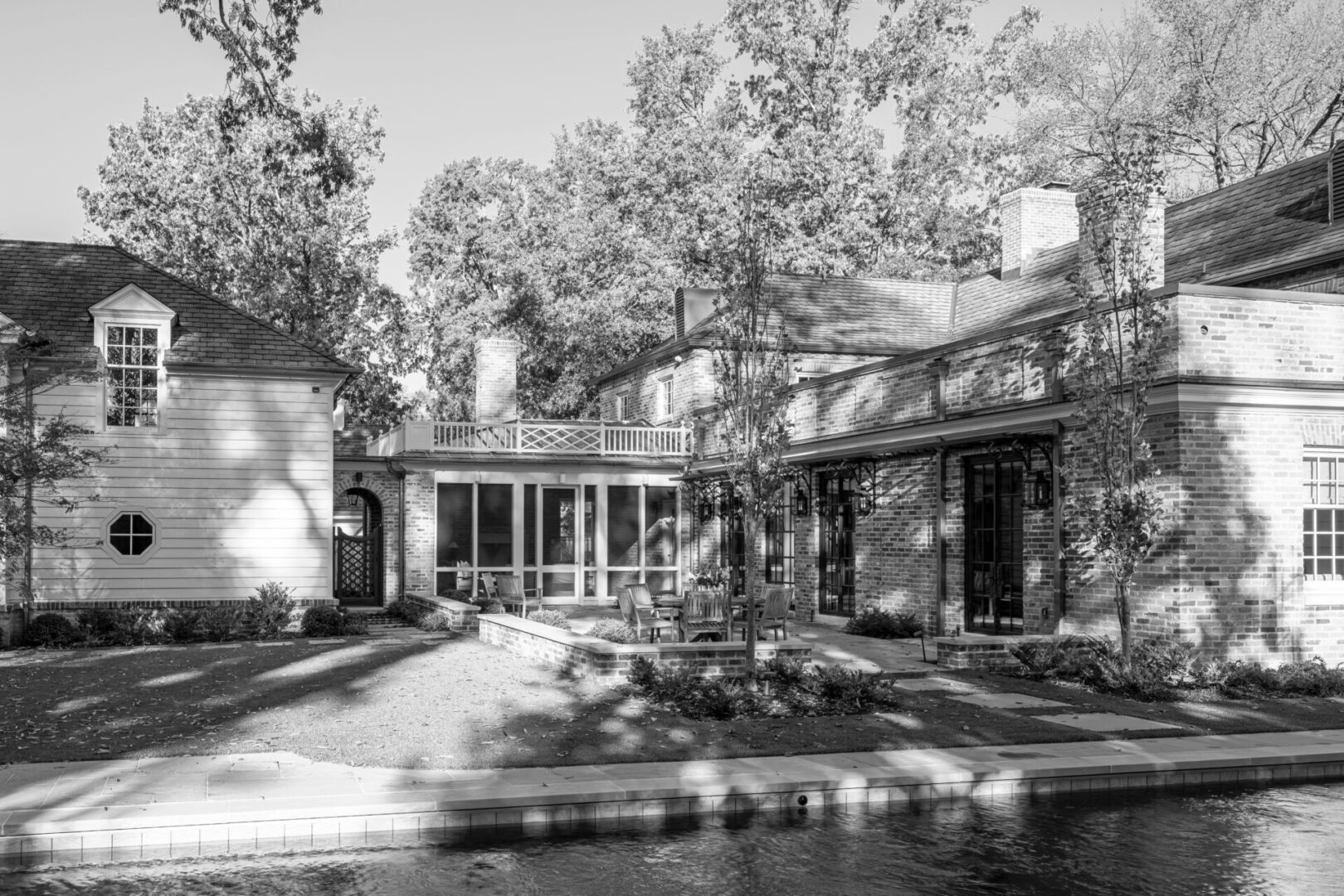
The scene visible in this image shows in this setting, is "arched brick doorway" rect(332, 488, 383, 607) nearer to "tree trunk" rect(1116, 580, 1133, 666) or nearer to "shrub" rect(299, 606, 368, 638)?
"shrub" rect(299, 606, 368, 638)

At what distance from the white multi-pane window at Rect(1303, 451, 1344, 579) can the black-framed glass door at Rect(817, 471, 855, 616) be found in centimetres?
756

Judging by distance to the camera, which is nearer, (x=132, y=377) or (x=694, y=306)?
(x=132, y=377)

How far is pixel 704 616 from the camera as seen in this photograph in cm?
1625

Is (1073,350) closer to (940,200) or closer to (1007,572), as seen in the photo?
(1007,572)

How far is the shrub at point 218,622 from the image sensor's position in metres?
19.8

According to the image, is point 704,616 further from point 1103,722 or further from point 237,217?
point 237,217

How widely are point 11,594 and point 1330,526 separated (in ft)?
60.8

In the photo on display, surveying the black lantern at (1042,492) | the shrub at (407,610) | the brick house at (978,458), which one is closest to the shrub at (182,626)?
the shrub at (407,610)

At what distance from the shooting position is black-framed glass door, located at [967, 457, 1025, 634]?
17.3 m

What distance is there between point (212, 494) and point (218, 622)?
2.55 m

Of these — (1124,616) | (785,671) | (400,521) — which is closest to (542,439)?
(400,521)

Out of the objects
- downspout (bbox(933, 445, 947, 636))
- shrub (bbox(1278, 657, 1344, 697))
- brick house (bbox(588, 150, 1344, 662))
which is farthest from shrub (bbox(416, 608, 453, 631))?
shrub (bbox(1278, 657, 1344, 697))

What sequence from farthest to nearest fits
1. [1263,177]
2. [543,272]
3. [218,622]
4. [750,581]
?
[543,272] → [1263,177] → [218,622] → [750,581]

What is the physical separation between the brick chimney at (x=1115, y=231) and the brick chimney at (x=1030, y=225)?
11137 millimetres
